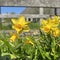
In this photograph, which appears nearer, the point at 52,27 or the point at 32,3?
the point at 52,27

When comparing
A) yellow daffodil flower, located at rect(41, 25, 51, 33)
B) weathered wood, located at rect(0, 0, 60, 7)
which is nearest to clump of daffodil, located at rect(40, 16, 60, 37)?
yellow daffodil flower, located at rect(41, 25, 51, 33)

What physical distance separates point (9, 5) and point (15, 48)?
288 centimetres

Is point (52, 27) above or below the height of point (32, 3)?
above

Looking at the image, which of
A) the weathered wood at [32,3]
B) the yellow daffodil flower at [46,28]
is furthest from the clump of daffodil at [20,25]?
the weathered wood at [32,3]

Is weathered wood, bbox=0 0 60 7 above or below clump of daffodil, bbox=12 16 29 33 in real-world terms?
below

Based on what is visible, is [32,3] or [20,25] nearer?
[20,25]

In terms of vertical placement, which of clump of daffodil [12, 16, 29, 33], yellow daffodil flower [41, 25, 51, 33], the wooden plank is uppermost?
clump of daffodil [12, 16, 29, 33]

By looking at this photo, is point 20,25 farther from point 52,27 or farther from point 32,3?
point 32,3

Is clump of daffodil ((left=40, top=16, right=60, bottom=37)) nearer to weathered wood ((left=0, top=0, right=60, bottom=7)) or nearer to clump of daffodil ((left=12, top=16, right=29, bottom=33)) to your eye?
clump of daffodil ((left=12, top=16, right=29, bottom=33))

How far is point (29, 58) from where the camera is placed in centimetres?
122

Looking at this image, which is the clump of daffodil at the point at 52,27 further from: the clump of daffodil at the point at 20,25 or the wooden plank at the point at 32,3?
the wooden plank at the point at 32,3

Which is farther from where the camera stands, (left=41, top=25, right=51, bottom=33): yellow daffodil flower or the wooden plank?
the wooden plank

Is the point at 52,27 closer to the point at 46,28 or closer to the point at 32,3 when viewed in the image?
the point at 46,28

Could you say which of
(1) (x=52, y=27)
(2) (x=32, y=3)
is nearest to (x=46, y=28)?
(1) (x=52, y=27)
